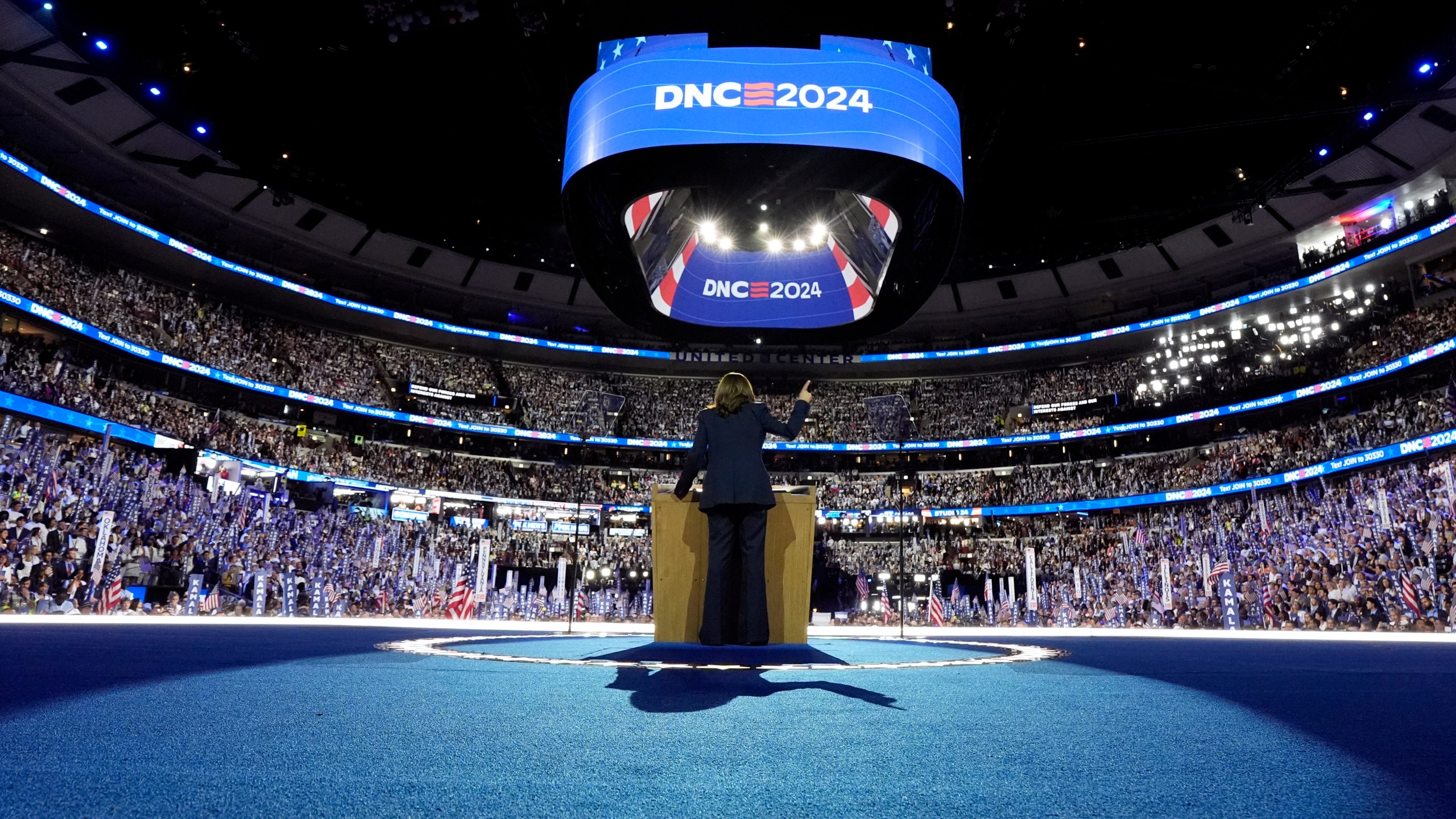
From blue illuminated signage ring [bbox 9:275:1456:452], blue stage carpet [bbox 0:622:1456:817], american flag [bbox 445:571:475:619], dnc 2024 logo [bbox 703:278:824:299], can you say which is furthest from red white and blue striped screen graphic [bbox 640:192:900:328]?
A: blue illuminated signage ring [bbox 9:275:1456:452]

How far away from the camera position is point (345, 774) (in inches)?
58.0

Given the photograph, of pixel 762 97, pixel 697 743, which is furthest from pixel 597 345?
pixel 697 743

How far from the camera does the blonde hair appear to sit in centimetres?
501

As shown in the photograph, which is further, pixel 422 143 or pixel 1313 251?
pixel 1313 251

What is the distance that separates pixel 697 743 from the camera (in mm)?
1881

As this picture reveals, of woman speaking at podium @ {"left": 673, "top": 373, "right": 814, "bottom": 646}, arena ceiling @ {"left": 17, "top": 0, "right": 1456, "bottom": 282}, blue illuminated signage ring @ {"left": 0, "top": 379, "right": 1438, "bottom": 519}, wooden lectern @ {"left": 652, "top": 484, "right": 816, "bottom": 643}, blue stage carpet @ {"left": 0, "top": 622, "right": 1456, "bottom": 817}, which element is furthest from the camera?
blue illuminated signage ring @ {"left": 0, "top": 379, "right": 1438, "bottom": 519}

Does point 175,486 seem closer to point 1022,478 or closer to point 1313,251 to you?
point 1022,478

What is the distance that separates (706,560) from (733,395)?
157 cm

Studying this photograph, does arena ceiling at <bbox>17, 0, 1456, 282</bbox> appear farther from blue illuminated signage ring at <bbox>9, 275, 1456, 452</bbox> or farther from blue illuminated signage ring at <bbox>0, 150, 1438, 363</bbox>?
blue illuminated signage ring at <bbox>9, 275, 1456, 452</bbox>

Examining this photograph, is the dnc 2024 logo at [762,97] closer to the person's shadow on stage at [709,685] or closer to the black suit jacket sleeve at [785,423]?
the black suit jacket sleeve at [785,423]

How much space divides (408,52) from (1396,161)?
31386 millimetres

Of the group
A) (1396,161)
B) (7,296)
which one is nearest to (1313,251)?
(1396,161)

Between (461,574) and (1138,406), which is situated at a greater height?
(1138,406)

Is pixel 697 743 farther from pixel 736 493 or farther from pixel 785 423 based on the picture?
pixel 785 423
